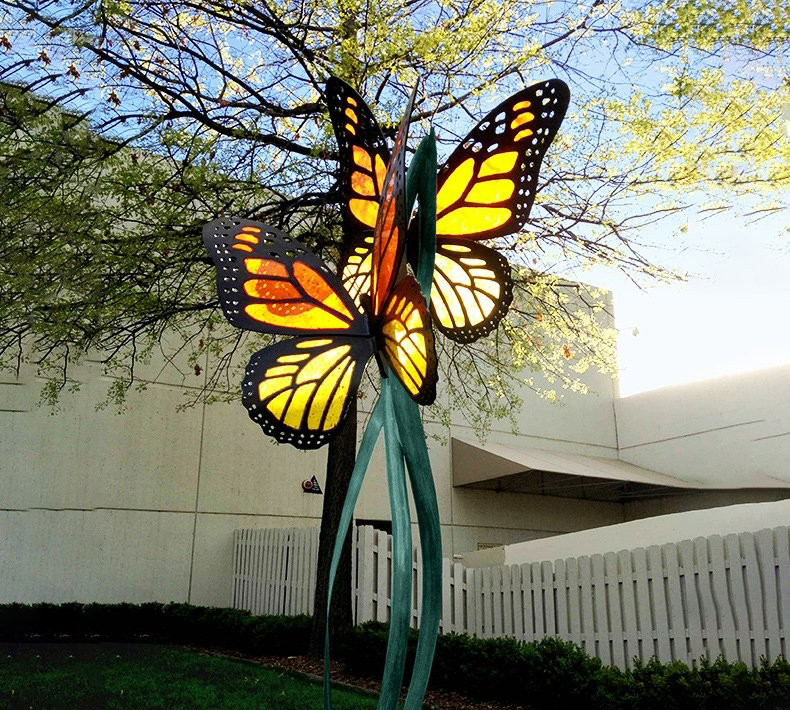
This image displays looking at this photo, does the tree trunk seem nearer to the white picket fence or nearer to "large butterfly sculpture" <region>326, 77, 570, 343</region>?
the white picket fence

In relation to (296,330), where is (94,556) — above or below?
below

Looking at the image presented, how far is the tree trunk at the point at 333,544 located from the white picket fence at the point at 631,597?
0.50 m

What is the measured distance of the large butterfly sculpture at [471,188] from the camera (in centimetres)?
300

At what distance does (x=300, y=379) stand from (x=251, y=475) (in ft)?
35.2

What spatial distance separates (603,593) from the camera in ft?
25.1

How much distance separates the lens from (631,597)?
7387 mm

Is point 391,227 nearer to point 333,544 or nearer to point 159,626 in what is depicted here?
point 333,544

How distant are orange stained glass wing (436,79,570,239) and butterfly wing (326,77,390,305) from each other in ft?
0.86

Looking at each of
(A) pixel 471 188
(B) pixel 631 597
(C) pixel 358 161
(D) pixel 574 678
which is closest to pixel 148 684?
(D) pixel 574 678

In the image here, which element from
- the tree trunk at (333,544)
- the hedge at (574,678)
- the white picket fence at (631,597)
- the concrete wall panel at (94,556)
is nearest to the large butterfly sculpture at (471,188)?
the hedge at (574,678)

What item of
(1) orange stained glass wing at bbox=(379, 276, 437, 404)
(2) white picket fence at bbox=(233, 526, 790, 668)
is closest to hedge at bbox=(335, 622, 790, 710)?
(2) white picket fence at bbox=(233, 526, 790, 668)

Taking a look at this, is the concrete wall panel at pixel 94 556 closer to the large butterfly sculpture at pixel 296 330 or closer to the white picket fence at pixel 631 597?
the white picket fence at pixel 631 597

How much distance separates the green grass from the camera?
646 centimetres

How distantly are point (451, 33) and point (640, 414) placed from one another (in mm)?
12770
